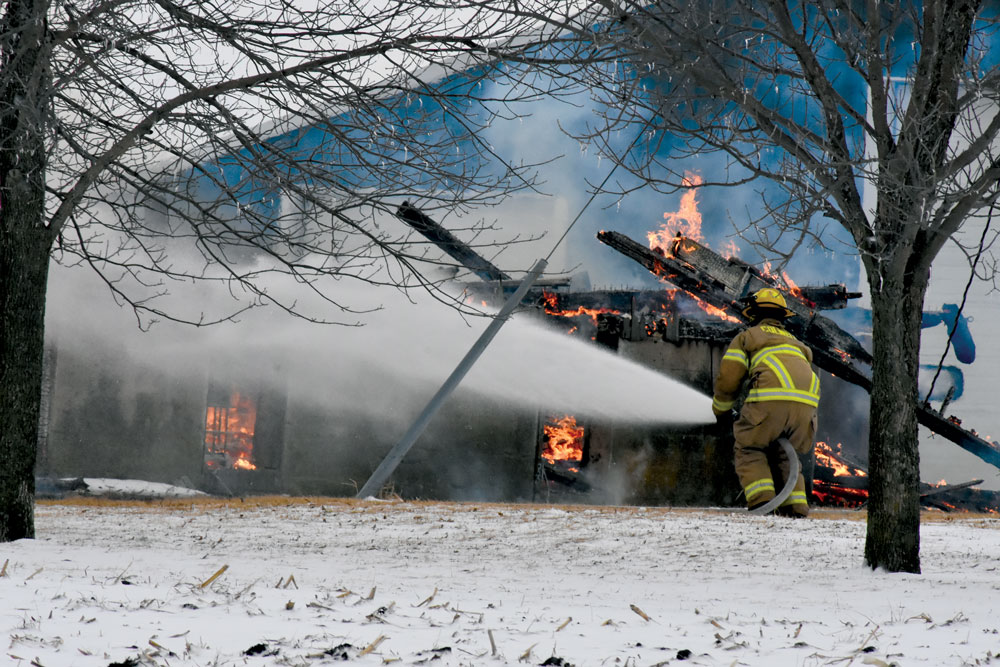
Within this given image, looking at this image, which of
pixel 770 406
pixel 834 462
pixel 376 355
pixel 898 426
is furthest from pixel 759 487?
pixel 376 355

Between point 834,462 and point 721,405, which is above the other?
point 721,405

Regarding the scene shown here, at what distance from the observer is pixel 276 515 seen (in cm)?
746

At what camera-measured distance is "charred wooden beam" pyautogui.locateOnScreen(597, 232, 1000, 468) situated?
12.0 metres

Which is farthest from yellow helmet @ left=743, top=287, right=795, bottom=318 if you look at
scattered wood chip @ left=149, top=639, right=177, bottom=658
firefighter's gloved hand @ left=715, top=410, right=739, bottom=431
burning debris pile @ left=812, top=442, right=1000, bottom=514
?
scattered wood chip @ left=149, top=639, right=177, bottom=658

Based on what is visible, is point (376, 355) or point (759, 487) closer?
point (759, 487)

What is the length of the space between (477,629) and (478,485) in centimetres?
984

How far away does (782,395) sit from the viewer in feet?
26.9

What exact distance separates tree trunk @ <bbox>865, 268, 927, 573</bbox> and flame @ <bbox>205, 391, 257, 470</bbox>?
1074cm

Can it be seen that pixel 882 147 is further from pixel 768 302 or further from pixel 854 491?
pixel 854 491

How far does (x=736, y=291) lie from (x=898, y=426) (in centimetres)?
721

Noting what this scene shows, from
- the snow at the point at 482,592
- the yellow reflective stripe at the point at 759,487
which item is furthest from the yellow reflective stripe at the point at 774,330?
the snow at the point at 482,592

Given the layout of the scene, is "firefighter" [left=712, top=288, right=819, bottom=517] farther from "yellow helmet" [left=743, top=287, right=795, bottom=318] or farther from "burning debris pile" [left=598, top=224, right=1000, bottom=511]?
"burning debris pile" [left=598, top=224, right=1000, bottom=511]

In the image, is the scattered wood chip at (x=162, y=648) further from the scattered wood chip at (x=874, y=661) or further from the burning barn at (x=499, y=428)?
the burning barn at (x=499, y=428)

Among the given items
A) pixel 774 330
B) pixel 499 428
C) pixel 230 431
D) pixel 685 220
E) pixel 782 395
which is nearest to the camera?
pixel 782 395
